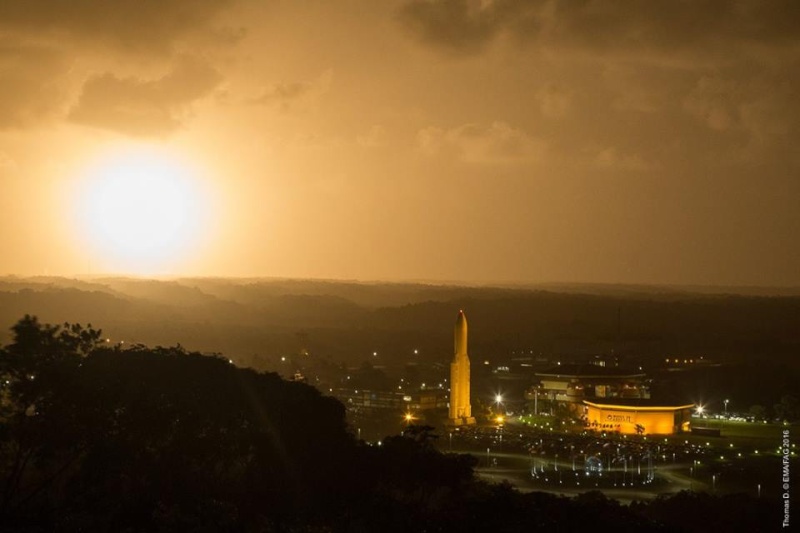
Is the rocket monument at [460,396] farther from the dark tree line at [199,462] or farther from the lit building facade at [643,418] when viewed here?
the dark tree line at [199,462]

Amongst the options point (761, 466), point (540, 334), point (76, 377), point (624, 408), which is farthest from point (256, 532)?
point (540, 334)

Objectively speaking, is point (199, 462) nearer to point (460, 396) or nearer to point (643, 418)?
point (643, 418)

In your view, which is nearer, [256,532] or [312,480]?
[256,532]

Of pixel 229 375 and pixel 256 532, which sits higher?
pixel 229 375

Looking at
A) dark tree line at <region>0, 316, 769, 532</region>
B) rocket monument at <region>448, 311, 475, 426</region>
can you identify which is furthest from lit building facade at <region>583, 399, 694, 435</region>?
dark tree line at <region>0, 316, 769, 532</region>

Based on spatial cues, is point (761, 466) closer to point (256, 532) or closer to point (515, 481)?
point (515, 481)

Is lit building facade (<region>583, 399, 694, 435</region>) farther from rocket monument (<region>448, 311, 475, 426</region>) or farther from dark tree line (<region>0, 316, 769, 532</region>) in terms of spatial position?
dark tree line (<region>0, 316, 769, 532</region>)

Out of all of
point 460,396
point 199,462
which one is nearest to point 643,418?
point 460,396

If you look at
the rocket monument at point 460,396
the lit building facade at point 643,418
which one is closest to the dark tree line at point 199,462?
the lit building facade at point 643,418

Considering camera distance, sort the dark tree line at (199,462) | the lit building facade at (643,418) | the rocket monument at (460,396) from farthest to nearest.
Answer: the rocket monument at (460,396) → the lit building facade at (643,418) → the dark tree line at (199,462)
